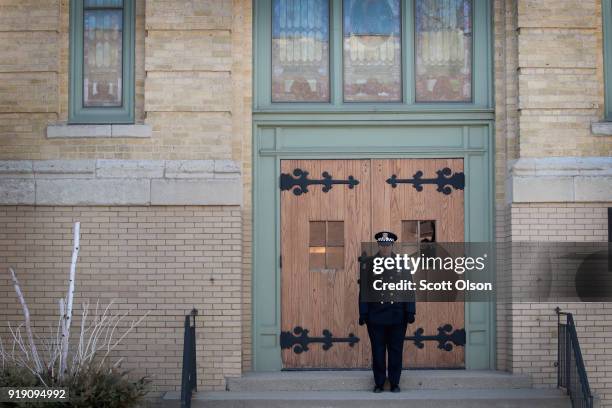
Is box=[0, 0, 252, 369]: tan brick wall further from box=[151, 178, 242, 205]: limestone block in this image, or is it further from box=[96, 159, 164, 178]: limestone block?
box=[151, 178, 242, 205]: limestone block

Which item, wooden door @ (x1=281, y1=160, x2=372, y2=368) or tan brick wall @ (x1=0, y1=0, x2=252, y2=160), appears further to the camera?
wooden door @ (x1=281, y1=160, x2=372, y2=368)

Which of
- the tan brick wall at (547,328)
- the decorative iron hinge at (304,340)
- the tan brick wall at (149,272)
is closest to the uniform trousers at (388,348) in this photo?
the decorative iron hinge at (304,340)

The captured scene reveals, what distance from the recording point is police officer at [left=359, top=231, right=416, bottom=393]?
1052 cm

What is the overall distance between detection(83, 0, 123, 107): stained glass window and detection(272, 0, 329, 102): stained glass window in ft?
5.81

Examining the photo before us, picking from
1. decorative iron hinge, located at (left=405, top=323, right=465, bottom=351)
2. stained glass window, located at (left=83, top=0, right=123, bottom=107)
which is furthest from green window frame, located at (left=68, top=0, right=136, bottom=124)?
decorative iron hinge, located at (left=405, top=323, right=465, bottom=351)

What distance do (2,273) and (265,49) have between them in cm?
384

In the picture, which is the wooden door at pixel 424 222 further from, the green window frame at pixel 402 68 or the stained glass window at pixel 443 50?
the stained glass window at pixel 443 50

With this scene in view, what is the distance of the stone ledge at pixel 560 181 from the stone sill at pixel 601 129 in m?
0.33

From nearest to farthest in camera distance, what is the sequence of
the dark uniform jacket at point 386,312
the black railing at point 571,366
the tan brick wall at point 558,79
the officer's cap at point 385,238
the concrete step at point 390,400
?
the black railing at point 571,366
the concrete step at point 390,400
the dark uniform jacket at point 386,312
the officer's cap at point 385,238
the tan brick wall at point 558,79

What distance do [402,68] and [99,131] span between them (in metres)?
3.50

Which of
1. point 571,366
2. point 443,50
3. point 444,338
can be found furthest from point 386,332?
point 443,50

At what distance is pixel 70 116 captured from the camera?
449 inches

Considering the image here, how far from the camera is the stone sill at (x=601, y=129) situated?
11.2 metres

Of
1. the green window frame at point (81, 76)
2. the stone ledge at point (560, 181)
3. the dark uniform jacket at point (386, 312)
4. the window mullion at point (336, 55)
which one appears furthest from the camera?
the window mullion at point (336, 55)
